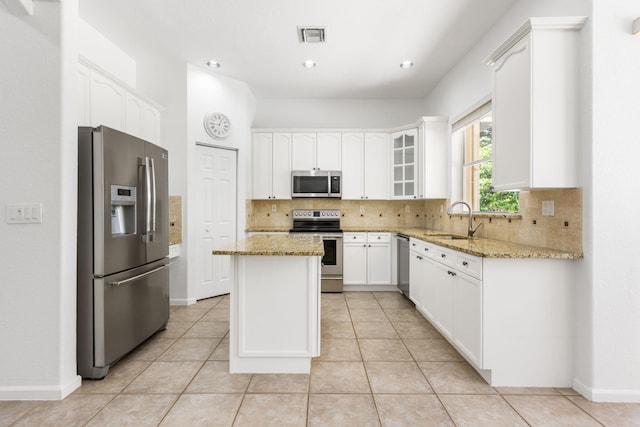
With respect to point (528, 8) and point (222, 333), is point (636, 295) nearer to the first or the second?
point (528, 8)

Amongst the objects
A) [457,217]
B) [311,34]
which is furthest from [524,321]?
[311,34]

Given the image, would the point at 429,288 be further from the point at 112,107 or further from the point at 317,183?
the point at 112,107

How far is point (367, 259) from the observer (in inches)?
184

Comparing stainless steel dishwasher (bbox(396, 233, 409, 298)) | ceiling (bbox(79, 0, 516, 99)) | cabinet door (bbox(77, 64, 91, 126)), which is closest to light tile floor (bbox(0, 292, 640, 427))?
→ stainless steel dishwasher (bbox(396, 233, 409, 298))

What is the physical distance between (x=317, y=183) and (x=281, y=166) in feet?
2.06

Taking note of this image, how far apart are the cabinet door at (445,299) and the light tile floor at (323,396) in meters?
0.19

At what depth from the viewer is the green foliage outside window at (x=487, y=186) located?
3.13m

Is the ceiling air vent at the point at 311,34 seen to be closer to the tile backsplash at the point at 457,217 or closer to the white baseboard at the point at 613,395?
the tile backsplash at the point at 457,217

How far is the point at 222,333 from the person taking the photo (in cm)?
303
